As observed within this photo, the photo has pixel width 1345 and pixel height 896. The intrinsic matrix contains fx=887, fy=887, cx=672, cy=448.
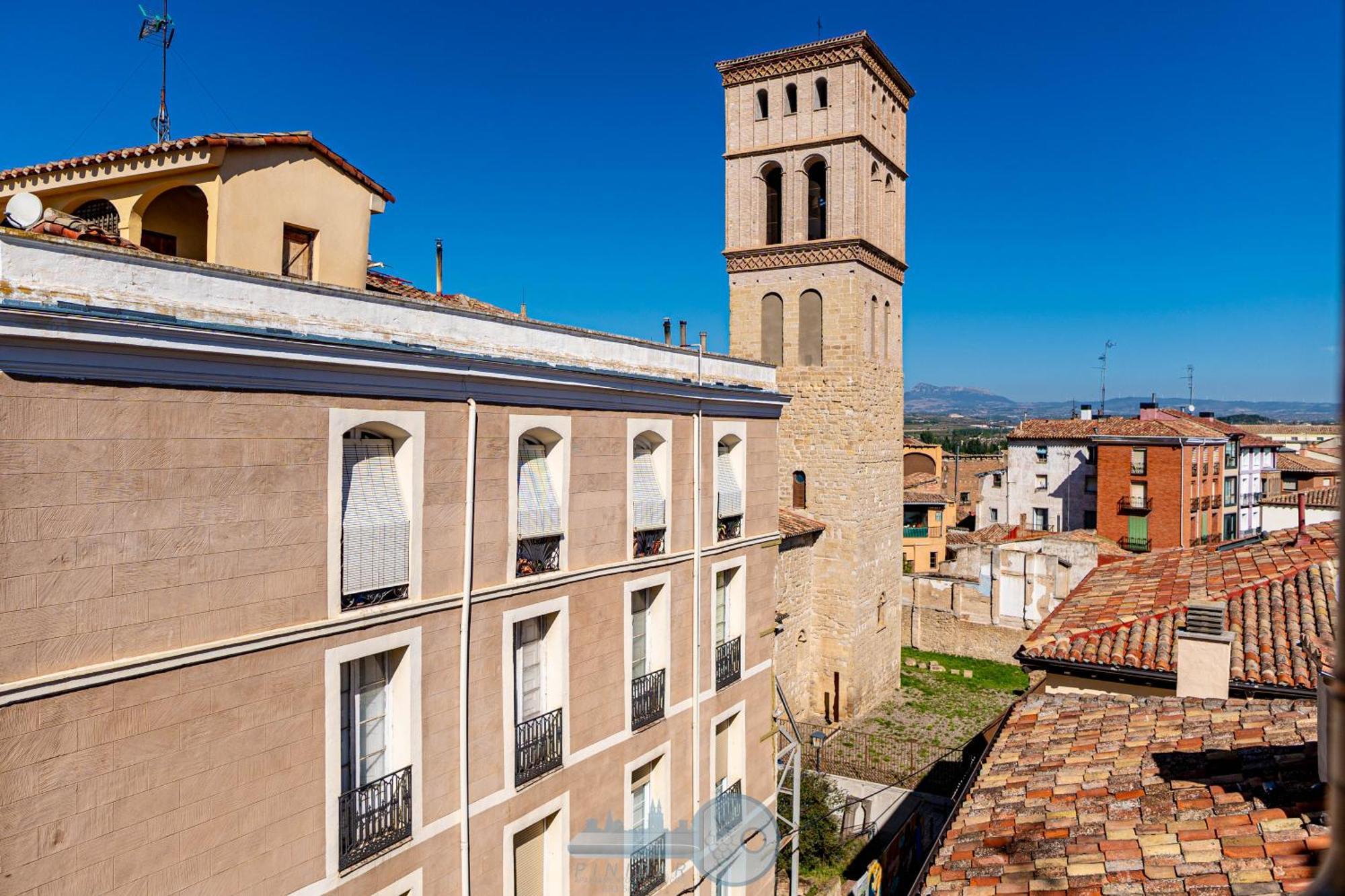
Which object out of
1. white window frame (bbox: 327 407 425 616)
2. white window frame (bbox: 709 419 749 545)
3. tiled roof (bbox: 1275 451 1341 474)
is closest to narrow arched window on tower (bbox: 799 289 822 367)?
white window frame (bbox: 709 419 749 545)

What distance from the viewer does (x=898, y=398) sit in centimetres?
3002

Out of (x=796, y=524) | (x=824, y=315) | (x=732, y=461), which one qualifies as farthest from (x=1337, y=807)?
(x=824, y=315)

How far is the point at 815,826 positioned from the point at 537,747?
32.7 ft

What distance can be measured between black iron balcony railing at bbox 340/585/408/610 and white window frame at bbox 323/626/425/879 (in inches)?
13.3

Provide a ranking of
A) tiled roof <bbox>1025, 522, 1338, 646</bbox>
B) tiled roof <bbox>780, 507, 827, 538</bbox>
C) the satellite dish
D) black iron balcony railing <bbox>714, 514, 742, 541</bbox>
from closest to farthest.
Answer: the satellite dish < tiled roof <bbox>1025, 522, 1338, 646</bbox> < black iron balcony railing <bbox>714, 514, 742, 541</bbox> < tiled roof <bbox>780, 507, 827, 538</bbox>

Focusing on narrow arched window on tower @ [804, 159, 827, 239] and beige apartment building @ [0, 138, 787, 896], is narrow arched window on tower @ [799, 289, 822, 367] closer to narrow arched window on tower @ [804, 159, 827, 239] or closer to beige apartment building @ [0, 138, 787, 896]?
narrow arched window on tower @ [804, 159, 827, 239]

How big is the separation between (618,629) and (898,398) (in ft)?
66.3

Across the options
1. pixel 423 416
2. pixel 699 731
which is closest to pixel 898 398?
pixel 699 731

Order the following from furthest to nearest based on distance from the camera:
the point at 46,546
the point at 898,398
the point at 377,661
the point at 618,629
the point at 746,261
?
1. the point at 898,398
2. the point at 746,261
3. the point at 618,629
4. the point at 377,661
5. the point at 46,546

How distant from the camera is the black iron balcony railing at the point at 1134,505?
125ft

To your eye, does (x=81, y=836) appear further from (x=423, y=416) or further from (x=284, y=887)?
(x=423, y=416)

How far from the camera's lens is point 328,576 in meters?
8.29

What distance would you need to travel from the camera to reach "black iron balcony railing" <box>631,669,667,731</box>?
490 inches

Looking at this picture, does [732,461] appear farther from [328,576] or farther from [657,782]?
[328,576]
